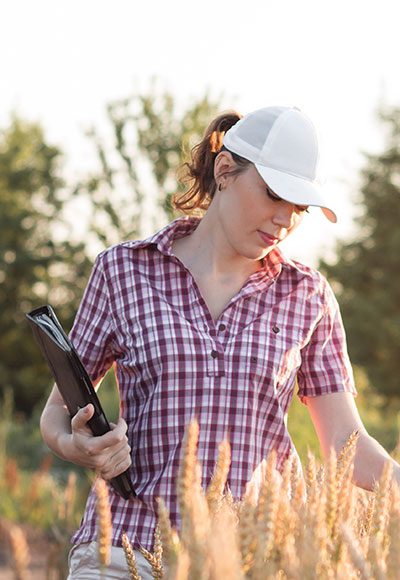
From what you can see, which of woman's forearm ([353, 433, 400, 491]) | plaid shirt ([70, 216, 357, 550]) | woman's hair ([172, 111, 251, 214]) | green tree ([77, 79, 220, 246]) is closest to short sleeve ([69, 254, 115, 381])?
plaid shirt ([70, 216, 357, 550])

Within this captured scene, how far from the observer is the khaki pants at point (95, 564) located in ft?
8.82

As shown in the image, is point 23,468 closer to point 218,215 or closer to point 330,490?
point 218,215

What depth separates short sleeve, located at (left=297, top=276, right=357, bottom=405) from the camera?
3057 millimetres

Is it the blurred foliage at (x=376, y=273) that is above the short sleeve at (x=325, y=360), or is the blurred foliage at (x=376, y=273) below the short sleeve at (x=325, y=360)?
below

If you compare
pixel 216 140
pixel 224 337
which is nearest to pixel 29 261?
pixel 216 140

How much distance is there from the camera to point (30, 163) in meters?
34.5

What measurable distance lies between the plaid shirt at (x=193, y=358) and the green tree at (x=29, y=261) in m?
27.6

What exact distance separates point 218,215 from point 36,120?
35.3m

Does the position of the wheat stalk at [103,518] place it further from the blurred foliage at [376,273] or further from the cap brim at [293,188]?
the blurred foliage at [376,273]

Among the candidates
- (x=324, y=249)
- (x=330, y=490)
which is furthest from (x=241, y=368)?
(x=324, y=249)

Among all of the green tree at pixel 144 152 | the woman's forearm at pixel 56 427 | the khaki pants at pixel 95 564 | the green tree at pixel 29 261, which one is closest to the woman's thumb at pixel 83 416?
the woman's forearm at pixel 56 427

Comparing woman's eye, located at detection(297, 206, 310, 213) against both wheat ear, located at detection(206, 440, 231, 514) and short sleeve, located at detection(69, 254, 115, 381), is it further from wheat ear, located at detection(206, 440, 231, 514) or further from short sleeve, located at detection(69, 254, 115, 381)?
wheat ear, located at detection(206, 440, 231, 514)

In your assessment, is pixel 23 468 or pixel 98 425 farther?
pixel 23 468

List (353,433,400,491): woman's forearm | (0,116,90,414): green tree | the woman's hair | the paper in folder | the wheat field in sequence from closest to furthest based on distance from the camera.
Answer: the wheat field
the paper in folder
(353,433,400,491): woman's forearm
the woman's hair
(0,116,90,414): green tree
